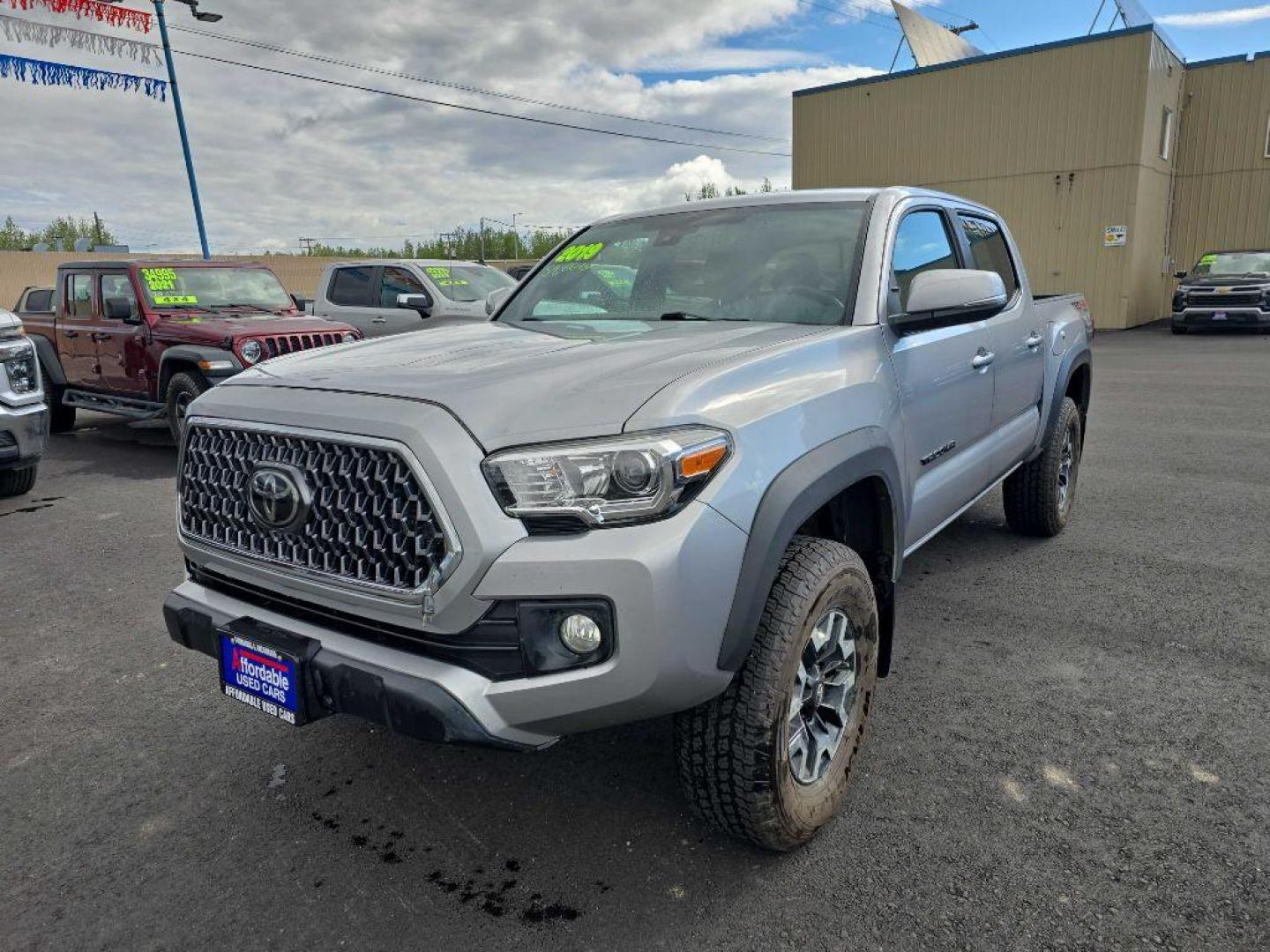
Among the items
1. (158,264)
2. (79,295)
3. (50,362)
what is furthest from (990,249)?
(50,362)

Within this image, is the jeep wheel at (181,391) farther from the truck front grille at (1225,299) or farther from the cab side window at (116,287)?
the truck front grille at (1225,299)

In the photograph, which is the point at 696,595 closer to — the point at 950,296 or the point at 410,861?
the point at 410,861

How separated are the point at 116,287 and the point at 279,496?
8032 millimetres

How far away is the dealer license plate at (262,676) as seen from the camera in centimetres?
220

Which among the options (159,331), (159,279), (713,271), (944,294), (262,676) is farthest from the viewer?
(159,279)

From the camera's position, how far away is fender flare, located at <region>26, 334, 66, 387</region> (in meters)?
9.59

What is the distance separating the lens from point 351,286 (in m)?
11.6

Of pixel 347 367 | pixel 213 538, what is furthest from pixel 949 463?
pixel 213 538

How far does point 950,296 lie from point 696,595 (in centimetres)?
152

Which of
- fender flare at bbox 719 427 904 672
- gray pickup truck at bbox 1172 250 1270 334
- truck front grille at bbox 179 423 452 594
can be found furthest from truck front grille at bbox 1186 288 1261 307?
truck front grille at bbox 179 423 452 594

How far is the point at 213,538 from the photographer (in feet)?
8.26

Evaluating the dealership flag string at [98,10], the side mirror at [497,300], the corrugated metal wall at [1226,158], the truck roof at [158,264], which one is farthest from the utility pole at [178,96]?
the corrugated metal wall at [1226,158]

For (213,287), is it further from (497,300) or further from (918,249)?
(918,249)

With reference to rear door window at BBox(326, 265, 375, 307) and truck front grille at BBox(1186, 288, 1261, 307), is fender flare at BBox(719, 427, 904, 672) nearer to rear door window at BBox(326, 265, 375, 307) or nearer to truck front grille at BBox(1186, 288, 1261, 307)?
rear door window at BBox(326, 265, 375, 307)
